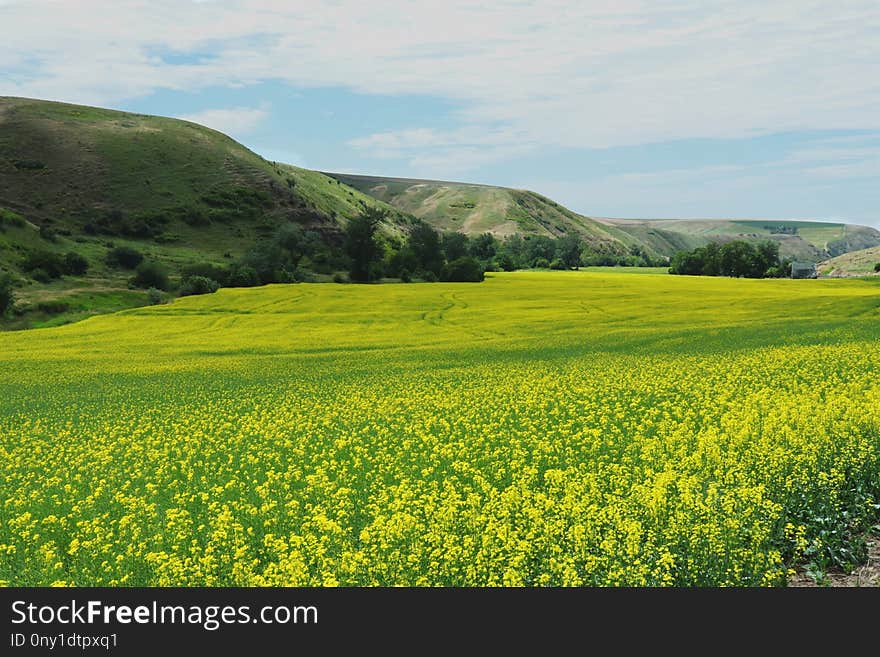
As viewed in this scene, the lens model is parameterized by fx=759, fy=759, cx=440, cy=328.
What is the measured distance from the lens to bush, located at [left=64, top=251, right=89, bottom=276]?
105506 millimetres

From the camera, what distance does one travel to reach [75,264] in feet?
351

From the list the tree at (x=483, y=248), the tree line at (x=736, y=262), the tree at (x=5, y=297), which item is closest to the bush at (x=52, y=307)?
the tree at (x=5, y=297)

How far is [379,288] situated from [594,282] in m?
32.3

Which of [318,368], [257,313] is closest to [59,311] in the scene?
[257,313]

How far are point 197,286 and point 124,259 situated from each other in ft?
83.4

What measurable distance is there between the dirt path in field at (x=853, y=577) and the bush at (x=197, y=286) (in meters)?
93.6

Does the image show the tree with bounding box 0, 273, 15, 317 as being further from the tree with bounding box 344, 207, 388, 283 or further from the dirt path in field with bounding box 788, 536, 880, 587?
the dirt path in field with bounding box 788, 536, 880, 587

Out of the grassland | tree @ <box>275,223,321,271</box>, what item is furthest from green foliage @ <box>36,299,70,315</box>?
the grassland

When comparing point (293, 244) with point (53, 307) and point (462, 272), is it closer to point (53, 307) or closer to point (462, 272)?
point (462, 272)

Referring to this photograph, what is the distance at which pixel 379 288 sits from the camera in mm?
93688

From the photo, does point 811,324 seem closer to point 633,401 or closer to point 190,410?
point 633,401

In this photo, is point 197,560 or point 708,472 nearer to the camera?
point 197,560

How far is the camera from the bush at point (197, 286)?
315 feet

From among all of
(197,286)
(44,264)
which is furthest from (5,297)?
(44,264)
